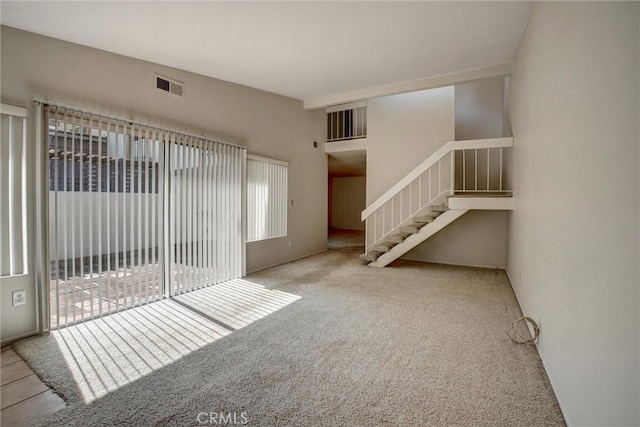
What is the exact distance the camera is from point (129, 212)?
10.8 ft

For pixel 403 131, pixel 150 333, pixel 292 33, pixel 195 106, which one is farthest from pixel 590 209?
pixel 403 131

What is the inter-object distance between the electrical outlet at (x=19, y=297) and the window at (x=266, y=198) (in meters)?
2.81

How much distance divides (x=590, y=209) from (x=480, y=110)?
17.8 feet

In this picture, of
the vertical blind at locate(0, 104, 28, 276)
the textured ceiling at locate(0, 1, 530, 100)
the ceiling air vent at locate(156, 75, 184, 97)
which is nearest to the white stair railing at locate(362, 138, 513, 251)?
the textured ceiling at locate(0, 1, 530, 100)

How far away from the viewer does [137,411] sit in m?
1.79

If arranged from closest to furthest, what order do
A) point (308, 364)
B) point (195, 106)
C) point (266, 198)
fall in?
1. point (308, 364)
2. point (195, 106)
3. point (266, 198)

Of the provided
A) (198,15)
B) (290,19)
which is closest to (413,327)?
(290,19)

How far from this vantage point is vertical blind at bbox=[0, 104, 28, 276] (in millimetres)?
2582

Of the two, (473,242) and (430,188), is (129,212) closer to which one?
(430,188)

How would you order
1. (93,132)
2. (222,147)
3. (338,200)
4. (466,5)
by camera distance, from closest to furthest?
1. (466,5)
2. (93,132)
3. (222,147)
4. (338,200)

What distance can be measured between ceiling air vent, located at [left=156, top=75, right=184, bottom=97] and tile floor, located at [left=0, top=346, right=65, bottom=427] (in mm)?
3144

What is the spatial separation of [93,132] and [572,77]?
13.2 ft

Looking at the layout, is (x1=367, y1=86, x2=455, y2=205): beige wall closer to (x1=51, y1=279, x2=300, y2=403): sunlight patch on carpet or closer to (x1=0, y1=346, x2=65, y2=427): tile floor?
(x1=51, y1=279, x2=300, y2=403): sunlight patch on carpet

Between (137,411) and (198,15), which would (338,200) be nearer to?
(198,15)
